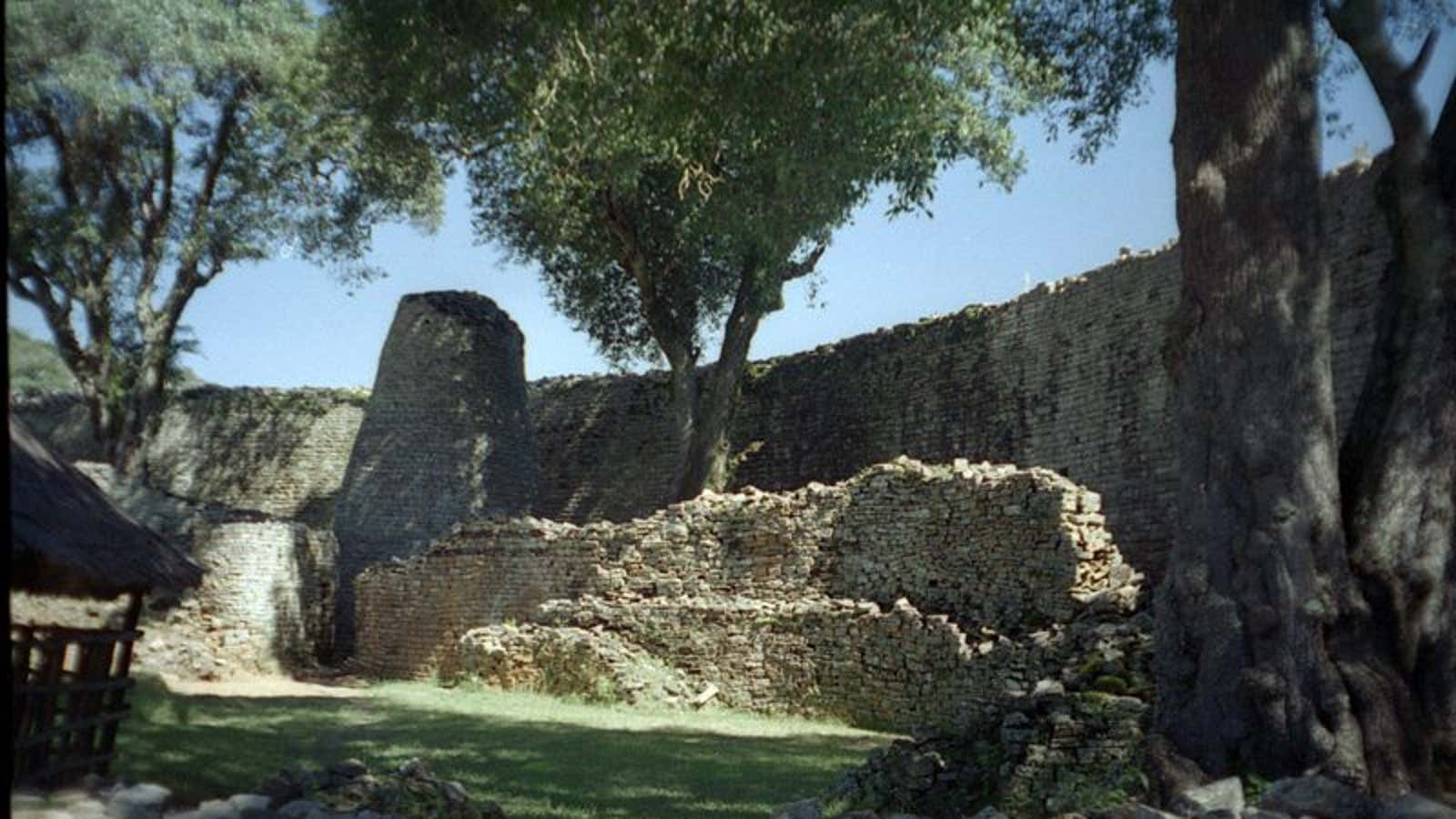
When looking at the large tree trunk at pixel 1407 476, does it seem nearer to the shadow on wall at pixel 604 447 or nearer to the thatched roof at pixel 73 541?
the thatched roof at pixel 73 541

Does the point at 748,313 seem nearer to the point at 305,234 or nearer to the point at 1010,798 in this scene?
the point at 305,234

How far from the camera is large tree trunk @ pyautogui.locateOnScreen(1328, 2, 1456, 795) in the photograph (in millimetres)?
7629

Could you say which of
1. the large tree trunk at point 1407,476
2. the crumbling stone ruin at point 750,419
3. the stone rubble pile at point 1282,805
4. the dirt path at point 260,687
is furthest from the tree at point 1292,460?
the dirt path at point 260,687

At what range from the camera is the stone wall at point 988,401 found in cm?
1930

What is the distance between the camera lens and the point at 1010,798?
8750 mm

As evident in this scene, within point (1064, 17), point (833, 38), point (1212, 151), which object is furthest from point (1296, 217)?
point (833, 38)

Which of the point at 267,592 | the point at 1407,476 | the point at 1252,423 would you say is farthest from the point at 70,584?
the point at 267,592

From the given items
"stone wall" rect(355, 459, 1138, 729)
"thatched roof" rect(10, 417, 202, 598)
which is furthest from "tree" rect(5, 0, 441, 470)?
"thatched roof" rect(10, 417, 202, 598)

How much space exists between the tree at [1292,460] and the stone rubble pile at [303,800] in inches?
183

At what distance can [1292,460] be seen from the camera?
8078 millimetres

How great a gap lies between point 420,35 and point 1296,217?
13513mm

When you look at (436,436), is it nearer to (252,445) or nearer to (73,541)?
(252,445)

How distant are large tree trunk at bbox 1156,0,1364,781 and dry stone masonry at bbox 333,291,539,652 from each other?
21.4 m

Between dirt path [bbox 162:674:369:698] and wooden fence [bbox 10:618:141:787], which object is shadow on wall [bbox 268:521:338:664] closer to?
dirt path [bbox 162:674:369:698]
